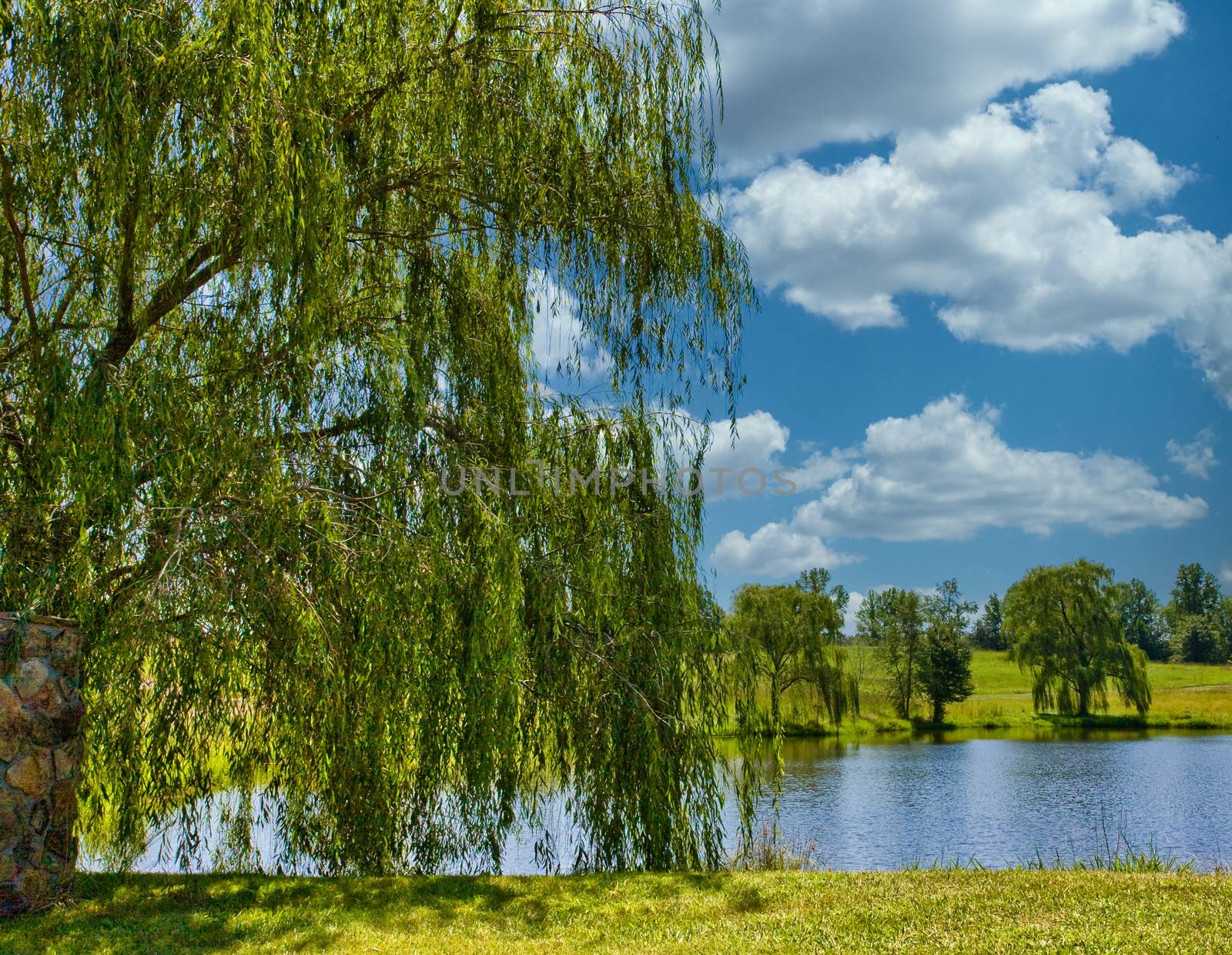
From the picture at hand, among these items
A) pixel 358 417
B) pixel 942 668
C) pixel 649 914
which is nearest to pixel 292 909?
pixel 649 914

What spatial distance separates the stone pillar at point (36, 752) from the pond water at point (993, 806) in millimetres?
1033

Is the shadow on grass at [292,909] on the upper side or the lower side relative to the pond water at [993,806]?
upper

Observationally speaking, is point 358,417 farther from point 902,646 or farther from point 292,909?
point 902,646

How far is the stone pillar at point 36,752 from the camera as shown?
493 cm

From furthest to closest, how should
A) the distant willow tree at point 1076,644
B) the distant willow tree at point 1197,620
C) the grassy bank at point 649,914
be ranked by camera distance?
the distant willow tree at point 1197,620 < the distant willow tree at point 1076,644 < the grassy bank at point 649,914

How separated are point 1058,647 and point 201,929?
32.2 m

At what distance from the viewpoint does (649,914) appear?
17.2 feet

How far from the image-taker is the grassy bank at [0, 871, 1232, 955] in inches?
183

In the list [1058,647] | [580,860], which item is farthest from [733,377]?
[1058,647]

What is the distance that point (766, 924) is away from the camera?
16.3ft

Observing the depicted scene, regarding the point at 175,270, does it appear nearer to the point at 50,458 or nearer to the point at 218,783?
the point at 50,458

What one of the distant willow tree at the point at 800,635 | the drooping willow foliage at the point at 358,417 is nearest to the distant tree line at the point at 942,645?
the distant willow tree at the point at 800,635

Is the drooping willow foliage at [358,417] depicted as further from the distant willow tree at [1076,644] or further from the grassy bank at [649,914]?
the distant willow tree at [1076,644]

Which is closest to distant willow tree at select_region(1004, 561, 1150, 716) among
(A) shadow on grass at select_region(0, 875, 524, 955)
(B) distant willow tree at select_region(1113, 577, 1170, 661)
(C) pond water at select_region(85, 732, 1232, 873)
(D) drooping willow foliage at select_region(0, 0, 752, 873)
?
(C) pond water at select_region(85, 732, 1232, 873)
